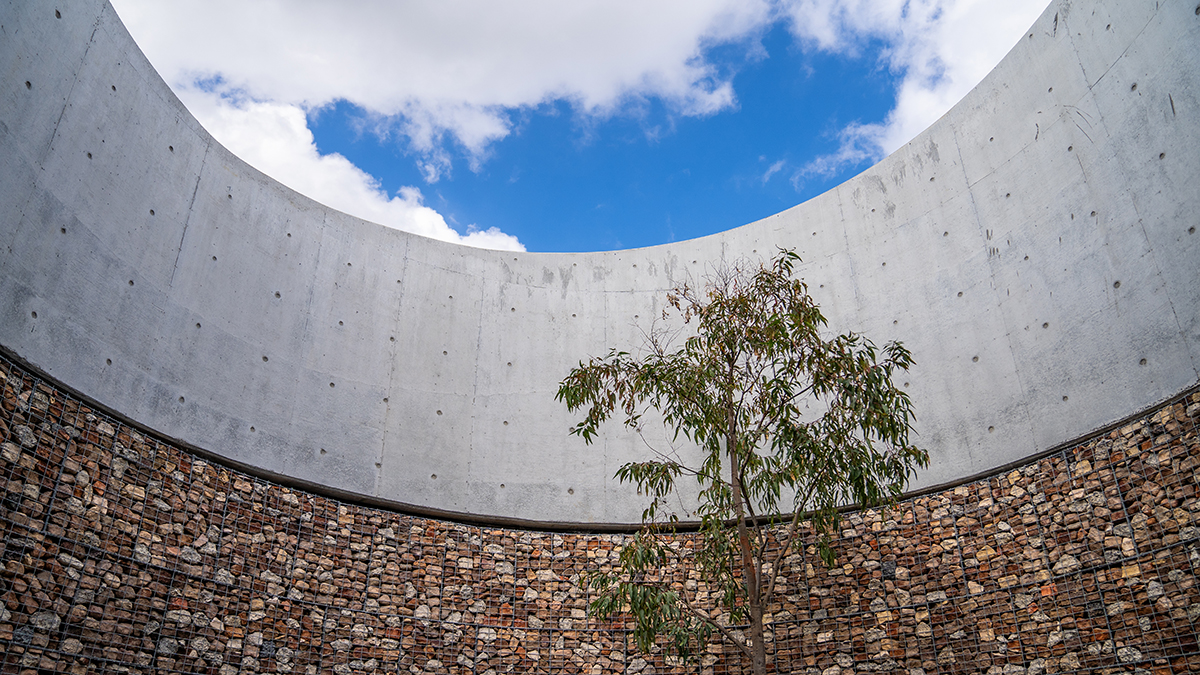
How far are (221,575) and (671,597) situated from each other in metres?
3.13

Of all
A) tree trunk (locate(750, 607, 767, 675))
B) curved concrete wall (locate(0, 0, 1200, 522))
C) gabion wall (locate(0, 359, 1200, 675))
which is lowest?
tree trunk (locate(750, 607, 767, 675))

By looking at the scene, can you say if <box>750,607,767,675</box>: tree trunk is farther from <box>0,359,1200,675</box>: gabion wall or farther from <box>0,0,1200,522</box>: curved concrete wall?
<box>0,0,1200,522</box>: curved concrete wall

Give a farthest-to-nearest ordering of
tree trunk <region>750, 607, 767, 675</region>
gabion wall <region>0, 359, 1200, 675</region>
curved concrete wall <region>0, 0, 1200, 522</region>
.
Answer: curved concrete wall <region>0, 0, 1200, 522</region> < tree trunk <region>750, 607, 767, 675</region> < gabion wall <region>0, 359, 1200, 675</region>

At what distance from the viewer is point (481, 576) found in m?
6.55

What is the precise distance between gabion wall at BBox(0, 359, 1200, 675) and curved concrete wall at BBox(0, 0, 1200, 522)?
32 cm

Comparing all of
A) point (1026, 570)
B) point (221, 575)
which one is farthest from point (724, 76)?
point (221, 575)

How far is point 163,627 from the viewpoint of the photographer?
4.96 metres

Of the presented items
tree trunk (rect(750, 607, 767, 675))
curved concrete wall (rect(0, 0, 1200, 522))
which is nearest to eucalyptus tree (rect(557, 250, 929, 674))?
tree trunk (rect(750, 607, 767, 675))

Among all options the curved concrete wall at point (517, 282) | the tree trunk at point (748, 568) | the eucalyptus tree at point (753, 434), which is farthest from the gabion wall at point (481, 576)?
the tree trunk at point (748, 568)

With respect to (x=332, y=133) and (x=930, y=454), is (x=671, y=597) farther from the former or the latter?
(x=332, y=133)

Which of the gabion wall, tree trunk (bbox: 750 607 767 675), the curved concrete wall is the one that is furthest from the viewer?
the curved concrete wall

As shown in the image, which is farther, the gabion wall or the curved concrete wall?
the curved concrete wall

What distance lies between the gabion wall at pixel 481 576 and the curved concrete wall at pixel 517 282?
1.04 feet

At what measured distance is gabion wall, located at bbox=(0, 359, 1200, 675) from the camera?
4.49 metres
